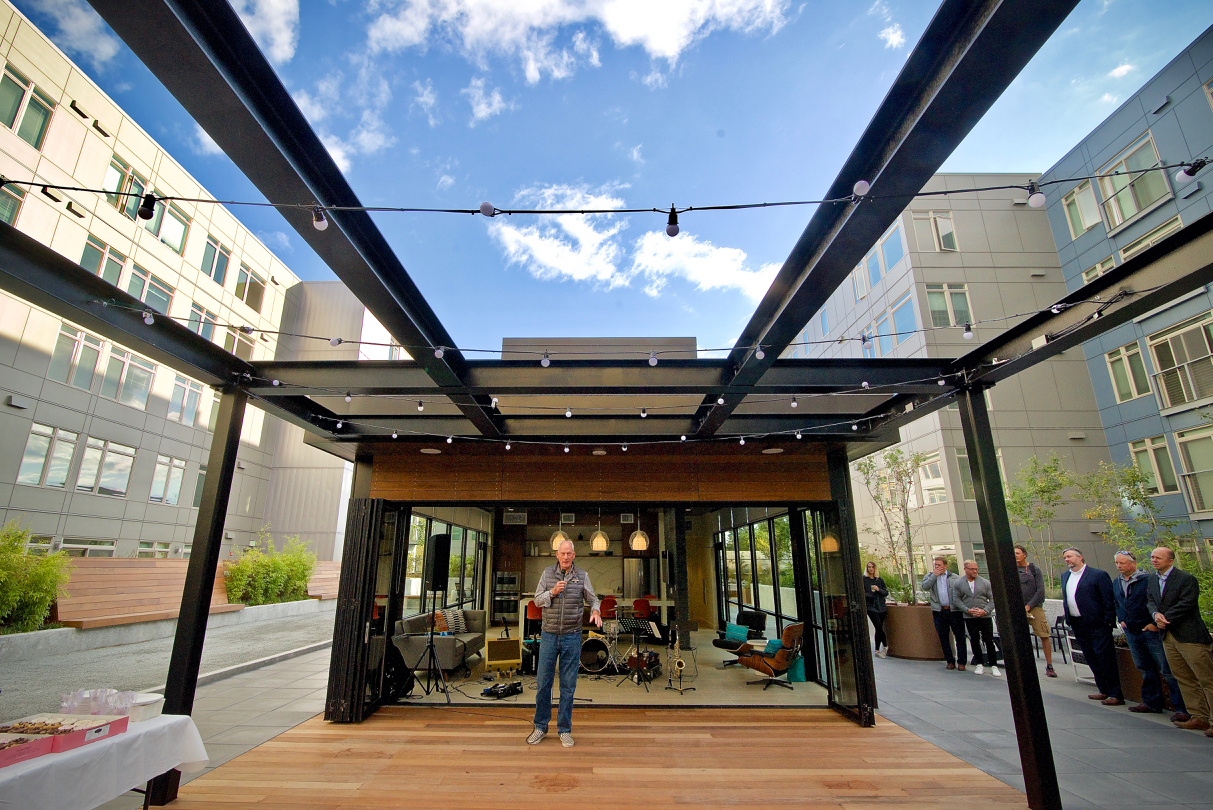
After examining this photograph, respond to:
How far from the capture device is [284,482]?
20688mm

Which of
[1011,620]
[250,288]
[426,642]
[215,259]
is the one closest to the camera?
[1011,620]

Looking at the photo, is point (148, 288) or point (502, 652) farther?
point (148, 288)

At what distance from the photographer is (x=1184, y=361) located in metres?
11.3

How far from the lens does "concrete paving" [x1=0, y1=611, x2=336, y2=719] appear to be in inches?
244

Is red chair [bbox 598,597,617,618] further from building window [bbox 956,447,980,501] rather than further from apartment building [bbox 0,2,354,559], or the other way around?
building window [bbox 956,447,980,501]

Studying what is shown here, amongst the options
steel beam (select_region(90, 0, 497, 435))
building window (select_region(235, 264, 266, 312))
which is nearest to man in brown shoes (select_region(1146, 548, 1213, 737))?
steel beam (select_region(90, 0, 497, 435))

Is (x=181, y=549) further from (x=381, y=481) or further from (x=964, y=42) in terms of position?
(x=964, y=42)

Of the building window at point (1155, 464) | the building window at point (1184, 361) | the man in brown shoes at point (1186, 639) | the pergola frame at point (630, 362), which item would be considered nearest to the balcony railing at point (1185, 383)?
the building window at point (1184, 361)

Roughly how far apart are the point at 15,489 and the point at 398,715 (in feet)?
37.3

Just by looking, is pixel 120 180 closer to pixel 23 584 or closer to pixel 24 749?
pixel 23 584

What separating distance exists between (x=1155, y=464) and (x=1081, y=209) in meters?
6.26

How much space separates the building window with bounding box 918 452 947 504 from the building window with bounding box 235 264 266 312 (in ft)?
70.4

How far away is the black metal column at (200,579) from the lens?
3936 millimetres

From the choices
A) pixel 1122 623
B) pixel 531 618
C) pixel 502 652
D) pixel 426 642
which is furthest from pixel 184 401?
pixel 1122 623
